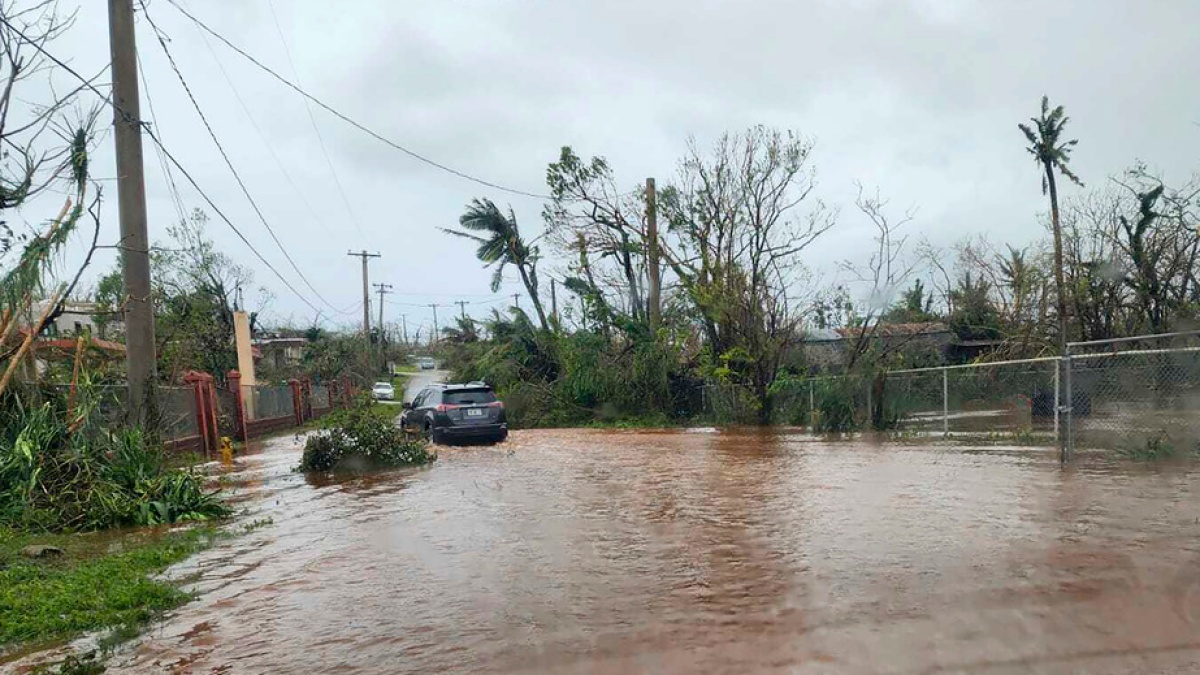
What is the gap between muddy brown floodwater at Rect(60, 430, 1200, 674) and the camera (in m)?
4.90

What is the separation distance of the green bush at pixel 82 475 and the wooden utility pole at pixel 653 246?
17.9 m

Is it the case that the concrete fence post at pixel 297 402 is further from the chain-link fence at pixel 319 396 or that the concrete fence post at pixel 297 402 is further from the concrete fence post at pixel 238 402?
the concrete fence post at pixel 238 402

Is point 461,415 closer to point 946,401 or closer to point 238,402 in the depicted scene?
point 238,402

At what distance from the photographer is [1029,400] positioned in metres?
15.9

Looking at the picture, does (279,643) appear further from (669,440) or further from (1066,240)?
(1066,240)

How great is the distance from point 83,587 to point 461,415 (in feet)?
42.6

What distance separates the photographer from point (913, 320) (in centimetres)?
4138

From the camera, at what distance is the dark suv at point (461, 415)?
764 inches

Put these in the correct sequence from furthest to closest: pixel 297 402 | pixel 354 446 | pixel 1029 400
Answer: pixel 297 402
pixel 1029 400
pixel 354 446

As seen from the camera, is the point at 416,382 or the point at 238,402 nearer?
the point at 238,402

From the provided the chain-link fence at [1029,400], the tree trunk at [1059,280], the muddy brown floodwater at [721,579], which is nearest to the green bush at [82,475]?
the muddy brown floodwater at [721,579]

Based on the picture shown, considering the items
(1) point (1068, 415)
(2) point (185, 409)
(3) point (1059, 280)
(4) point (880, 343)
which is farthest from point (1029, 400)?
(2) point (185, 409)

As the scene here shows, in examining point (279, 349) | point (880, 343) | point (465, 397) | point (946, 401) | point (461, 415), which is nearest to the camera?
point (946, 401)

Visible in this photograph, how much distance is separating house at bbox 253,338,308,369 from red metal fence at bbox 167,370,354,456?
13.2m
